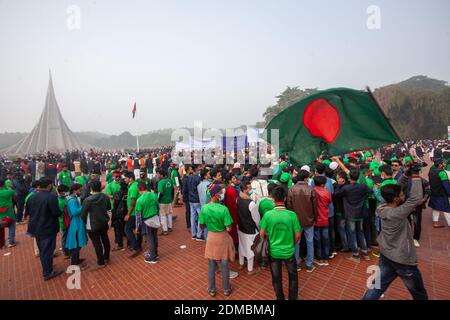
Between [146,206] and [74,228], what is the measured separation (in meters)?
1.41

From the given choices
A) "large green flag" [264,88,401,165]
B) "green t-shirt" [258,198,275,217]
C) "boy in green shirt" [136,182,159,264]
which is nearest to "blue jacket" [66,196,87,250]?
"boy in green shirt" [136,182,159,264]

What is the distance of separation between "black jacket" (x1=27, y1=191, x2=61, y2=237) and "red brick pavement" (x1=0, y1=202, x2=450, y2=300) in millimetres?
954

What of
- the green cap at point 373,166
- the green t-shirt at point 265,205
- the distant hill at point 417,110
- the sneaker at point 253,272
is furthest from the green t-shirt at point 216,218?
the distant hill at point 417,110

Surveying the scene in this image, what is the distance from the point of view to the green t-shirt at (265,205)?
4105mm

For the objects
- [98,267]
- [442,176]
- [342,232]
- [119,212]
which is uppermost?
[442,176]

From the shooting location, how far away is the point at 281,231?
308 cm

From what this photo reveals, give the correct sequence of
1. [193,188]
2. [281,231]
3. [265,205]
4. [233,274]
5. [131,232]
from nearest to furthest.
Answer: [281,231] < [265,205] < [233,274] < [131,232] < [193,188]

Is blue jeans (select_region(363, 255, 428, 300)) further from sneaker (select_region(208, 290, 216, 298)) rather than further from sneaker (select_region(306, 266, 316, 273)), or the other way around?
sneaker (select_region(208, 290, 216, 298))

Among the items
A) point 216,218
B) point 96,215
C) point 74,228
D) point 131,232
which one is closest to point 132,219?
point 131,232

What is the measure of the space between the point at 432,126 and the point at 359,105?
39716mm

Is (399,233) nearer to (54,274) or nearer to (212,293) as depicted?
(212,293)

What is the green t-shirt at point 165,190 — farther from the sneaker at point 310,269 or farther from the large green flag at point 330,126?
the sneaker at point 310,269

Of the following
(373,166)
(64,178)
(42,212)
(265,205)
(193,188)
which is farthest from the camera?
(64,178)
